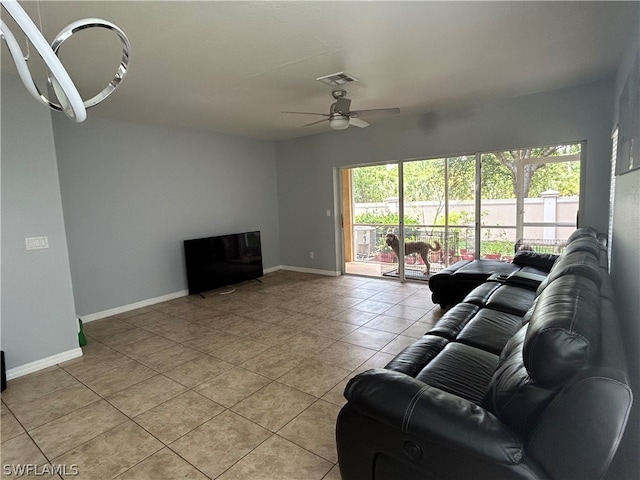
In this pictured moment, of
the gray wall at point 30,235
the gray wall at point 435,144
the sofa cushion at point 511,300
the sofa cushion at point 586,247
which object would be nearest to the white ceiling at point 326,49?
the gray wall at point 435,144

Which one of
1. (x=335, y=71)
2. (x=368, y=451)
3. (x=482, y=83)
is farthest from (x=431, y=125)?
(x=368, y=451)

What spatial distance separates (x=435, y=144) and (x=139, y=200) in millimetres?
4267

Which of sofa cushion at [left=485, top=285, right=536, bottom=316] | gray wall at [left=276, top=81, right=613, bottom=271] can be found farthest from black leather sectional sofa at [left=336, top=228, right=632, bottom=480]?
gray wall at [left=276, top=81, right=613, bottom=271]

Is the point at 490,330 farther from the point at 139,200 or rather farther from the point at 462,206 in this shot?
the point at 139,200

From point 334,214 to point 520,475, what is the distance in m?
5.21

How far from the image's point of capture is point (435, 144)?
4.95m

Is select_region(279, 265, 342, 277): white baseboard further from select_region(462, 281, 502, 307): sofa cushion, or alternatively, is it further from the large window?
select_region(462, 281, 502, 307): sofa cushion

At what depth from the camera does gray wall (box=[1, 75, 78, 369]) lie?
2.82 meters

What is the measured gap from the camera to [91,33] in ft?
7.39

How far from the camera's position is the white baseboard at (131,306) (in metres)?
4.30

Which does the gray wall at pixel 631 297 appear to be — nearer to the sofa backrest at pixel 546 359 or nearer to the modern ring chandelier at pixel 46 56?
the sofa backrest at pixel 546 359

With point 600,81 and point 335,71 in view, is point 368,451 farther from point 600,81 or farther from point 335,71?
point 600,81

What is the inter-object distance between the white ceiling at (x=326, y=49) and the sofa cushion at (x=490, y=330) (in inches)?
81.9

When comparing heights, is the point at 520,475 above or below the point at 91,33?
Answer: below
